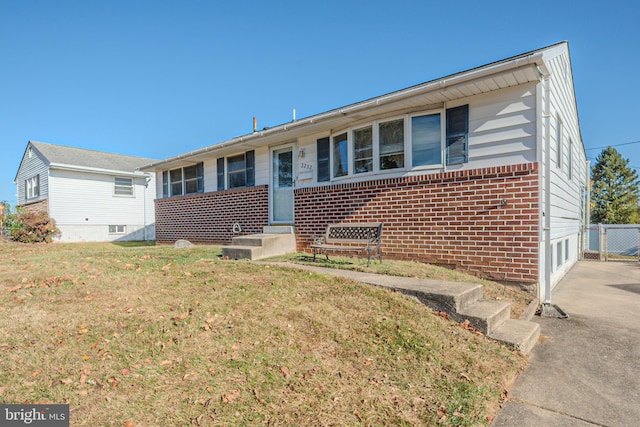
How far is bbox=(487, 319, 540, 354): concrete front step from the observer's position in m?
3.46

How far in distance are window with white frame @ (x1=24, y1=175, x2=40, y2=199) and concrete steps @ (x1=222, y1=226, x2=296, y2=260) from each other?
60.7ft

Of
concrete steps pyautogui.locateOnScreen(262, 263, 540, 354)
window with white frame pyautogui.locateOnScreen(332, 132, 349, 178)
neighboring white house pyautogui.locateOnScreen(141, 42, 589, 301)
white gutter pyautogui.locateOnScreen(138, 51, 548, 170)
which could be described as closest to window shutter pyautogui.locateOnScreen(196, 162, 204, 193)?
neighboring white house pyautogui.locateOnScreen(141, 42, 589, 301)

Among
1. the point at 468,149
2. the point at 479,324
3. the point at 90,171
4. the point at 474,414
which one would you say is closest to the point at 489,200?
the point at 468,149

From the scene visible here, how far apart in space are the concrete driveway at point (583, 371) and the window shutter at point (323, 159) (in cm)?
532

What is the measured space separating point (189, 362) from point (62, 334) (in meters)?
1.30

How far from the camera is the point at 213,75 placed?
13094 millimetres

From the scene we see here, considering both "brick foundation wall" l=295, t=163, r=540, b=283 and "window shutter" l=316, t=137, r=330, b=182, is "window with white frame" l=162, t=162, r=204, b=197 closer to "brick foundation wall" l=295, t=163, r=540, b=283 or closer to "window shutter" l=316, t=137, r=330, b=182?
"window shutter" l=316, t=137, r=330, b=182

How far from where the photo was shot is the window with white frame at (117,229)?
1998cm

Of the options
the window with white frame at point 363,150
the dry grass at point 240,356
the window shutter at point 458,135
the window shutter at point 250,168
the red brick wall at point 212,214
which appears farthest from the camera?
the window shutter at point 250,168

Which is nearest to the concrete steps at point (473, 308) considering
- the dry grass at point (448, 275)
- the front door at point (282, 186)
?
the dry grass at point (448, 275)

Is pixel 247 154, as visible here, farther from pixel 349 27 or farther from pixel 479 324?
pixel 479 324

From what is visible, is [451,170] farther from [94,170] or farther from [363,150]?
[94,170]

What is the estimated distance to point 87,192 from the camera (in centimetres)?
1898

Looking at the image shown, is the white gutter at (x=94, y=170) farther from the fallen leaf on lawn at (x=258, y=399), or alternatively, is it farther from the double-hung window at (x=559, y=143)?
the double-hung window at (x=559, y=143)
